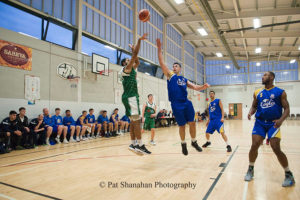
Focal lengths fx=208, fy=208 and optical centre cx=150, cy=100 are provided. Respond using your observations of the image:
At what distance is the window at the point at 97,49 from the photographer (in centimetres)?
1077

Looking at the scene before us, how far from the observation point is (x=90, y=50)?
11031mm

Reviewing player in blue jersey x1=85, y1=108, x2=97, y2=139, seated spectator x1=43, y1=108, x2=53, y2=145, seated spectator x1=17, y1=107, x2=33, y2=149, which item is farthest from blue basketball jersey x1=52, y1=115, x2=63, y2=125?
player in blue jersey x1=85, y1=108, x2=97, y2=139

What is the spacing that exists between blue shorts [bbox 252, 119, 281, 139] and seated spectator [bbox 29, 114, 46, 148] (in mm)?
6660

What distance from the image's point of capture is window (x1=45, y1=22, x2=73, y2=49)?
354 inches

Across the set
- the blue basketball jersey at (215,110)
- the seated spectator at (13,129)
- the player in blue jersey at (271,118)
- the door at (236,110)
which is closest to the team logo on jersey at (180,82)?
the player in blue jersey at (271,118)

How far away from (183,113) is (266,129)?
1.51 metres

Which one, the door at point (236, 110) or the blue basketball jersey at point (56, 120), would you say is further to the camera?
the door at point (236, 110)

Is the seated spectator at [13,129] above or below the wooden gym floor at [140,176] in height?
above

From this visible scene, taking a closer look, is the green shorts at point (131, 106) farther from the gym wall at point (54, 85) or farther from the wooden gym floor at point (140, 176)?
the gym wall at point (54, 85)

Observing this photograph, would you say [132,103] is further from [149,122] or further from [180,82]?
[149,122]

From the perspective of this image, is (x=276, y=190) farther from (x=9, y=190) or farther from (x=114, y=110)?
(x=114, y=110)

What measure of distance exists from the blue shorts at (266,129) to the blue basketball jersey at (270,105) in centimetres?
7

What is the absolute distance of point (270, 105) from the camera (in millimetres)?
3355

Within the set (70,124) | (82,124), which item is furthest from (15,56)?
(82,124)
